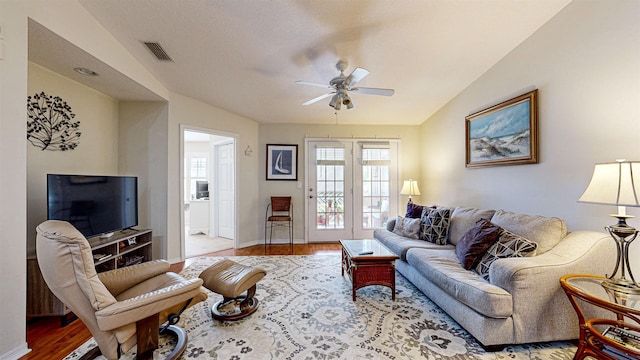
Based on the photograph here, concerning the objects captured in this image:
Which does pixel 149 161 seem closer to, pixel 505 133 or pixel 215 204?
pixel 215 204

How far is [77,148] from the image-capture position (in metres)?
2.88

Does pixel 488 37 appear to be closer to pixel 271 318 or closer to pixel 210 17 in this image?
pixel 210 17

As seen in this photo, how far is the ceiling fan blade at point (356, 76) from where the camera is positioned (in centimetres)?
221

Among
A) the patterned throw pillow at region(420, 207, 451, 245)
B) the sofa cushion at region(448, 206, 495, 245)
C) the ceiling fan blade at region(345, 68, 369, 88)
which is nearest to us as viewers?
the ceiling fan blade at region(345, 68, 369, 88)

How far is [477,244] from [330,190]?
9.76 ft

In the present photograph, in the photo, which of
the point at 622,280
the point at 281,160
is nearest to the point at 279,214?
the point at 281,160

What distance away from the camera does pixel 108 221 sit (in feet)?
8.99

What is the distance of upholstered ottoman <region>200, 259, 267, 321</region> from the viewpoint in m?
2.07

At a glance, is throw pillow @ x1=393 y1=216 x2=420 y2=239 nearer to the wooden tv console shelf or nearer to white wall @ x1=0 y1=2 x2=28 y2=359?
the wooden tv console shelf

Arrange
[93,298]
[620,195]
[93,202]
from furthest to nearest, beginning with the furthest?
[93,202] → [620,195] → [93,298]

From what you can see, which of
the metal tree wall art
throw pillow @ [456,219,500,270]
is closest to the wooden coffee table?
throw pillow @ [456,219,500,270]

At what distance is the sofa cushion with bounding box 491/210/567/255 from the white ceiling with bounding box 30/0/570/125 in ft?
6.10

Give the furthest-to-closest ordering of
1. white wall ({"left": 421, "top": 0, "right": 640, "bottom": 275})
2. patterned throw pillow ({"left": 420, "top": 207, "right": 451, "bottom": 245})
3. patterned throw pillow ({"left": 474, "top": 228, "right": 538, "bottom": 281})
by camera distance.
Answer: patterned throw pillow ({"left": 420, "top": 207, "right": 451, "bottom": 245}), patterned throw pillow ({"left": 474, "top": 228, "right": 538, "bottom": 281}), white wall ({"left": 421, "top": 0, "right": 640, "bottom": 275})

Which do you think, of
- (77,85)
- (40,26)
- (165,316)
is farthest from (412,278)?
(77,85)
